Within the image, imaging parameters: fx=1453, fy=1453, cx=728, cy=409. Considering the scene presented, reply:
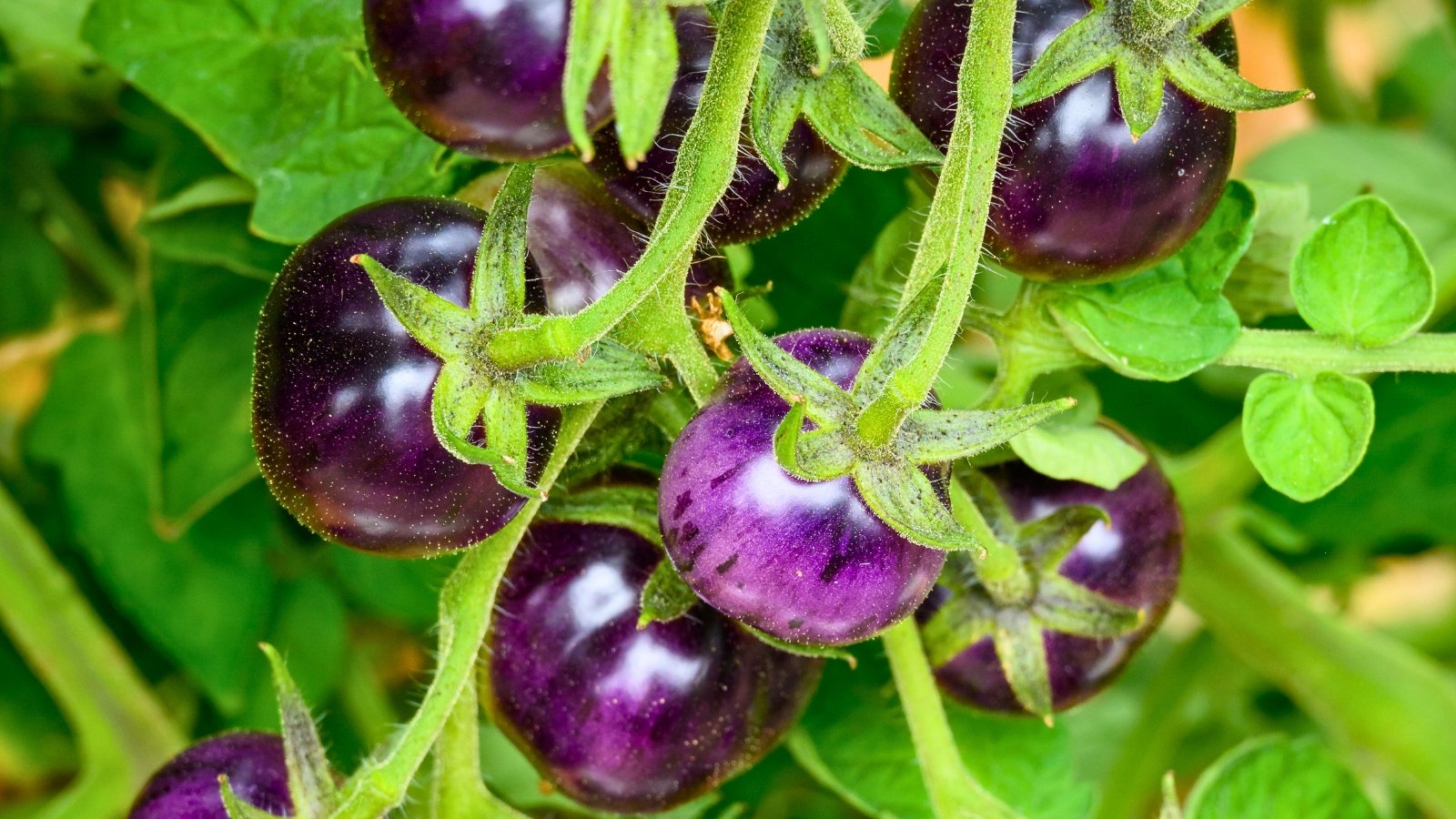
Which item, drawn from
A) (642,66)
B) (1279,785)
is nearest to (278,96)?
(642,66)

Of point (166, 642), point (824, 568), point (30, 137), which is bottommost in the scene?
point (166, 642)

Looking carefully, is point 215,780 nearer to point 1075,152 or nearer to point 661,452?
point 661,452

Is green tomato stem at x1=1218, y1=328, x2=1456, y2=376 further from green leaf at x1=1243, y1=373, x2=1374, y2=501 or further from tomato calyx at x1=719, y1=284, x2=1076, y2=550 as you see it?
tomato calyx at x1=719, y1=284, x2=1076, y2=550

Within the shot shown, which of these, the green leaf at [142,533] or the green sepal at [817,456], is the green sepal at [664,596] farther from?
the green leaf at [142,533]

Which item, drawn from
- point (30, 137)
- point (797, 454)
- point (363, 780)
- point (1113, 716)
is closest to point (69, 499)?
point (30, 137)

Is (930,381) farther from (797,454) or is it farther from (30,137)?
(30,137)

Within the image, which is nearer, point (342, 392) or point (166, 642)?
point (342, 392)

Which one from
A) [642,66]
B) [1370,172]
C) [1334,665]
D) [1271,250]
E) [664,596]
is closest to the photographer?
[642,66]
